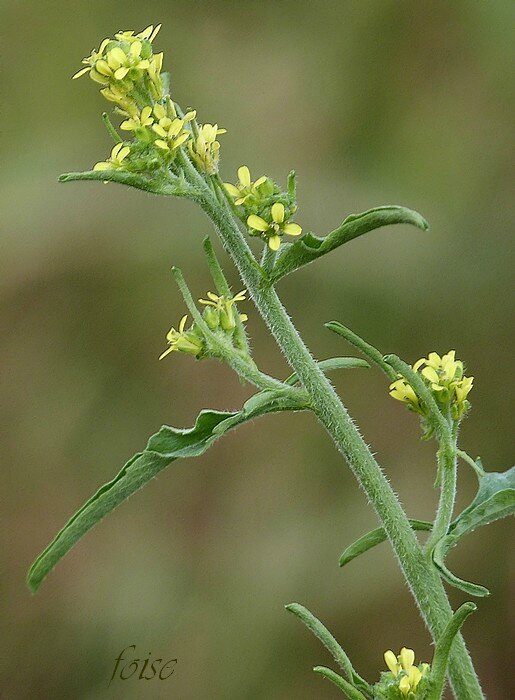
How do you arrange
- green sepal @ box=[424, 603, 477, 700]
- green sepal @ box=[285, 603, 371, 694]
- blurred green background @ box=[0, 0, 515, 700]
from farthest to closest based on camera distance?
blurred green background @ box=[0, 0, 515, 700], green sepal @ box=[285, 603, 371, 694], green sepal @ box=[424, 603, 477, 700]

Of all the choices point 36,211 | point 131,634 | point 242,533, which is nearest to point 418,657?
point 242,533

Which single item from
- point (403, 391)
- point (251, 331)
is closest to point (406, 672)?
point (403, 391)

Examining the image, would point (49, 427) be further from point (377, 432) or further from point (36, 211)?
point (377, 432)

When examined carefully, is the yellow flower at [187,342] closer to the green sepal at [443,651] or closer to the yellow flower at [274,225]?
the yellow flower at [274,225]

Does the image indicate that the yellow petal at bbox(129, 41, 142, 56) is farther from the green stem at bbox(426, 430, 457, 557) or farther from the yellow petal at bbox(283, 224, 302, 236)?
the green stem at bbox(426, 430, 457, 557)

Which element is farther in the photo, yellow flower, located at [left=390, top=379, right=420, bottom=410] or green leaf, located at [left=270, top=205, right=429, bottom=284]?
yellow flower, located at [left=390, top=379, right=420, bottom=410]

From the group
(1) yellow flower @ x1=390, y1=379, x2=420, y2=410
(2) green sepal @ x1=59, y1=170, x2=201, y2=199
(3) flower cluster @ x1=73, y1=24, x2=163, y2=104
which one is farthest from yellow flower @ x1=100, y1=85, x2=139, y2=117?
(1) yellow flower @ x1=390, y1=379, x2=420, y2=410

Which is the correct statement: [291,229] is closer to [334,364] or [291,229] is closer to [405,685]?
[334,364]
